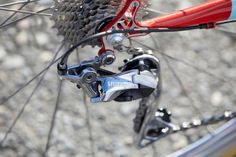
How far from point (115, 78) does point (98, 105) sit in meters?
0.44

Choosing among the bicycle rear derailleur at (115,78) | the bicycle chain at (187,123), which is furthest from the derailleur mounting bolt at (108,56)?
the bicycle chain at (187,123)

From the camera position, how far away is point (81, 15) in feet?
4.25

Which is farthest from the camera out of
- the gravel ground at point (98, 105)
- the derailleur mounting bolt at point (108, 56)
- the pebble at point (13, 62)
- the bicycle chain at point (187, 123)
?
the pebble at point (13, 62)

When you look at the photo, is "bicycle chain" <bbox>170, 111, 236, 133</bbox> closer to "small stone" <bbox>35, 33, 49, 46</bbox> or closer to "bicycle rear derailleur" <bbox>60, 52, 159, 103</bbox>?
"bicycle rear derailleur" <bbox>60, 52, 159, 103</bbox>

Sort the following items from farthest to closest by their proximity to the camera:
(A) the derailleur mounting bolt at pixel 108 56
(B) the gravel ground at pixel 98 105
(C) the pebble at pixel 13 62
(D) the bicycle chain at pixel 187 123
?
1. (C) the pebble at pixel 13 62
2. (B) the gravel ground at pixel 98 105
3. (D) the bicycle chain at pixel 187 123
4. (A) the derailleur mounting bolt at pixel 108 56

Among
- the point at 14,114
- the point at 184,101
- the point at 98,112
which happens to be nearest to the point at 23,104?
the point at 14,114

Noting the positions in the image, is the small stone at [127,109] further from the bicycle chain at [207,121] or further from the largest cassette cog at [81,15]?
the largest cassette cog at [81,15]

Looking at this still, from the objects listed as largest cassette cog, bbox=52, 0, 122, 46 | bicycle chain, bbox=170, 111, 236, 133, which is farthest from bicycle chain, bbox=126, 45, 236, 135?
largest cassette cog, bbox=52, 0, 122, 46

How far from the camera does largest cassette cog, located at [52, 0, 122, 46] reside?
4.16 ft

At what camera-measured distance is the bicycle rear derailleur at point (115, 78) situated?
1.26m

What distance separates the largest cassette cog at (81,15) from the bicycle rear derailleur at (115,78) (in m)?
0.05

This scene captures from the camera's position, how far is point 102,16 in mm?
1260

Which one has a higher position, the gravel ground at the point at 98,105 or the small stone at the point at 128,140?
the gravel ground at the point at 98,105

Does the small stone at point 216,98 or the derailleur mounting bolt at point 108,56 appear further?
the small stone at point 216,98
